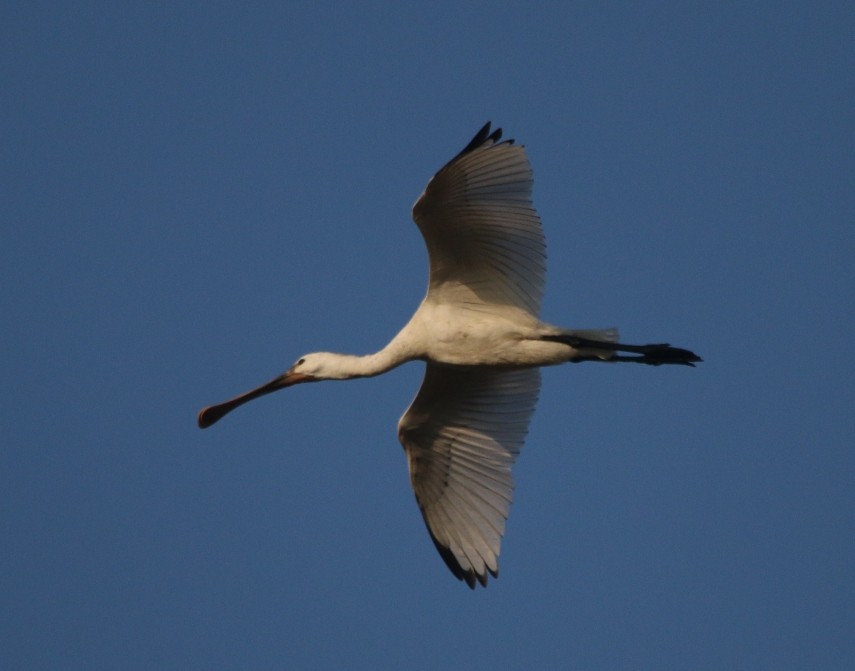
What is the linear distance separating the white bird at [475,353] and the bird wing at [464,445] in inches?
0.5

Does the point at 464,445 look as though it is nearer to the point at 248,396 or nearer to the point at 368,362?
the point at 368,362

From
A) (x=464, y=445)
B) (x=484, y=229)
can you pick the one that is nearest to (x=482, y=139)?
(x=484, y=229)

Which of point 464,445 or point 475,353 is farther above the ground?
point 475,353

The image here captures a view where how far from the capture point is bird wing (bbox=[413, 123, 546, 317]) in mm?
12750

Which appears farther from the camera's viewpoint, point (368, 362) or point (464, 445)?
point (464, 445)

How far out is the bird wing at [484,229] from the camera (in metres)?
12.8

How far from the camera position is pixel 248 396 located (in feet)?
50.4

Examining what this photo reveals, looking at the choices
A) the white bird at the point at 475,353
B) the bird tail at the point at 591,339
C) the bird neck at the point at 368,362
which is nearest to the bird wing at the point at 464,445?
the white bird at the point at 475,353

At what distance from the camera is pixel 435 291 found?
13703mm

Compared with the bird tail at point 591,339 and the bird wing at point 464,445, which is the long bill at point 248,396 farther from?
the bird tail at point 591,339

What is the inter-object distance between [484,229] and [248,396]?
3.93 metres

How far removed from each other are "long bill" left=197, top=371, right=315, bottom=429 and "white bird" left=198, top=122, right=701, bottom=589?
0.8 inches

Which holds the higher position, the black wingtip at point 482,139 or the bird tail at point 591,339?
the black wingtip at point 482,139

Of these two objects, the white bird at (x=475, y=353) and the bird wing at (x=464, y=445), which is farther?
the bird wing at (x=464, y=445)
